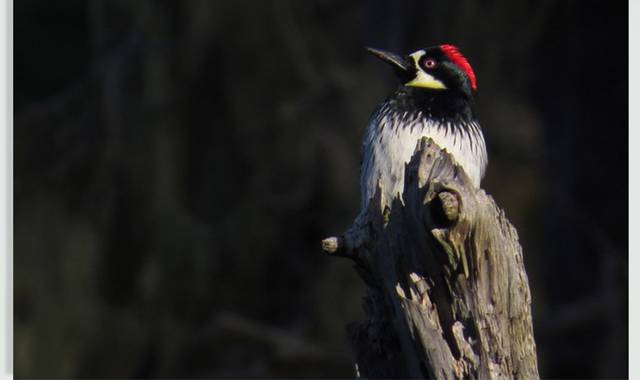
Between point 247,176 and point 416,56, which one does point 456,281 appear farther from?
point 247,176

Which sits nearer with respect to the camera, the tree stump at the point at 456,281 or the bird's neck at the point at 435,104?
the tree stump at the point at 456,281

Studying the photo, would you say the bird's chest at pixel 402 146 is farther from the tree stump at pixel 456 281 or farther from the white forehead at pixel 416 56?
the tree stump at pixel 456 281

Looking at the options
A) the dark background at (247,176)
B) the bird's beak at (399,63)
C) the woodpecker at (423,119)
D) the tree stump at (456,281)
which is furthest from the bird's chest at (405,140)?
the dark background at (247,176)

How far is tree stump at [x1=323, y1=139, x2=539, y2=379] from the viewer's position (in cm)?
198

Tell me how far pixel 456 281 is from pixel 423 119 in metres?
0.60

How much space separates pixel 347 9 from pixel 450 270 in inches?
127

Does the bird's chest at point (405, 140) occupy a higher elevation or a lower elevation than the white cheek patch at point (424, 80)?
lower

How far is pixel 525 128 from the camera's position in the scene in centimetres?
521

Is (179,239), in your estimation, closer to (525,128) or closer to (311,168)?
Answer: (311,168)

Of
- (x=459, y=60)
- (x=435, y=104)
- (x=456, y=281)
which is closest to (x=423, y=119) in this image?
(x=435, y=104)

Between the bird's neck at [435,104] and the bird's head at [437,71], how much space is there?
11mm

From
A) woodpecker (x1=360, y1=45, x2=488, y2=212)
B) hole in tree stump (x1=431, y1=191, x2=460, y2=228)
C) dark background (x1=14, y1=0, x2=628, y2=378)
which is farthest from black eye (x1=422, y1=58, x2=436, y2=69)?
dark background (x1=14, y1=0, x2=628, y2=378)

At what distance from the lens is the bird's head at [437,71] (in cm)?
258

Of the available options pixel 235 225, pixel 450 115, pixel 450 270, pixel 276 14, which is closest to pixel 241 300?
pixel 235 225
